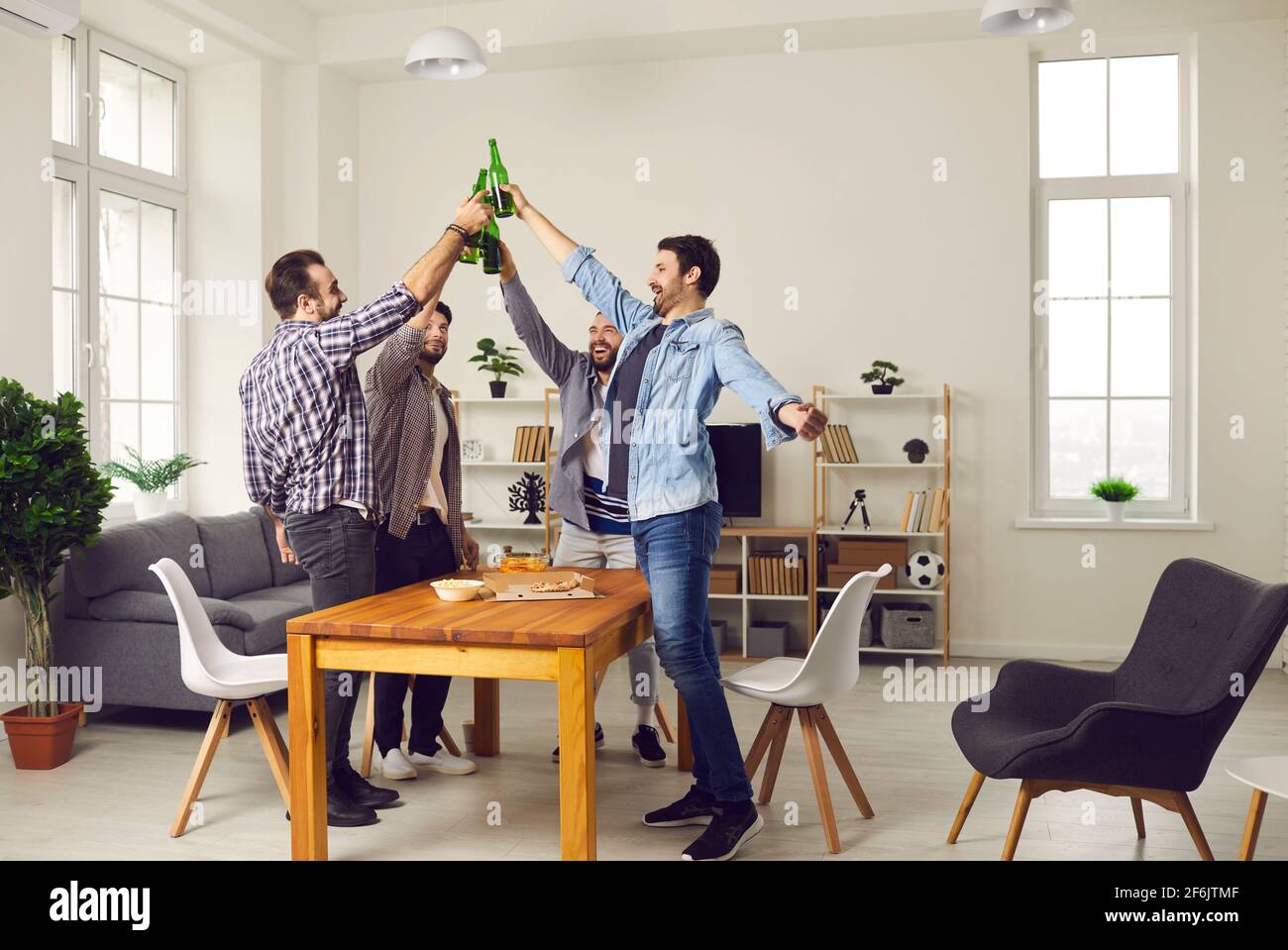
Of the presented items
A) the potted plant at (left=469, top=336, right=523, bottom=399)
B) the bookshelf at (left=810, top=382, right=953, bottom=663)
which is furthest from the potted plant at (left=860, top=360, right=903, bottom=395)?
the potted plant at (left=469, top=336, right=523, bottom=399)

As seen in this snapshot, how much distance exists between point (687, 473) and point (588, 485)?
3.07ft

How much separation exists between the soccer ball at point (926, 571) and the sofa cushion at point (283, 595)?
302 centimetres

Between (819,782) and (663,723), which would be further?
(663,723)

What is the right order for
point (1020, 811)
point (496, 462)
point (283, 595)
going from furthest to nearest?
1. point (496, 462)
2. point (283, 595)
3. point (1020, 811)

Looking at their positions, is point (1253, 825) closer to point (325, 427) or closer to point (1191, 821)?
point (1191, 821)

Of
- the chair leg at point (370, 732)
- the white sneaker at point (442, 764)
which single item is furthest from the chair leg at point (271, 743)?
the white sneaker at point (442, 764)

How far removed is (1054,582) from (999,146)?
7.74 ft

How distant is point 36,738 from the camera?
3.84m

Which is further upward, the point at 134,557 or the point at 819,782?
the point at 134,557

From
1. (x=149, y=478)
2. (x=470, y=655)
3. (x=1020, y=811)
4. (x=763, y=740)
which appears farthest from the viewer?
(x=149, y=478)

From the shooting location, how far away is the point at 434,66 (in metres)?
5.11

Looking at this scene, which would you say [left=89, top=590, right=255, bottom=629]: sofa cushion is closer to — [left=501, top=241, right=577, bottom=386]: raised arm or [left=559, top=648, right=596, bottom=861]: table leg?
[left=501, top=241, right=577, bottom=386]: raised arm

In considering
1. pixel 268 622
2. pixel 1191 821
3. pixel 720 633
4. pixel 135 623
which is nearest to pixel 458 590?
pixel 1191 821
